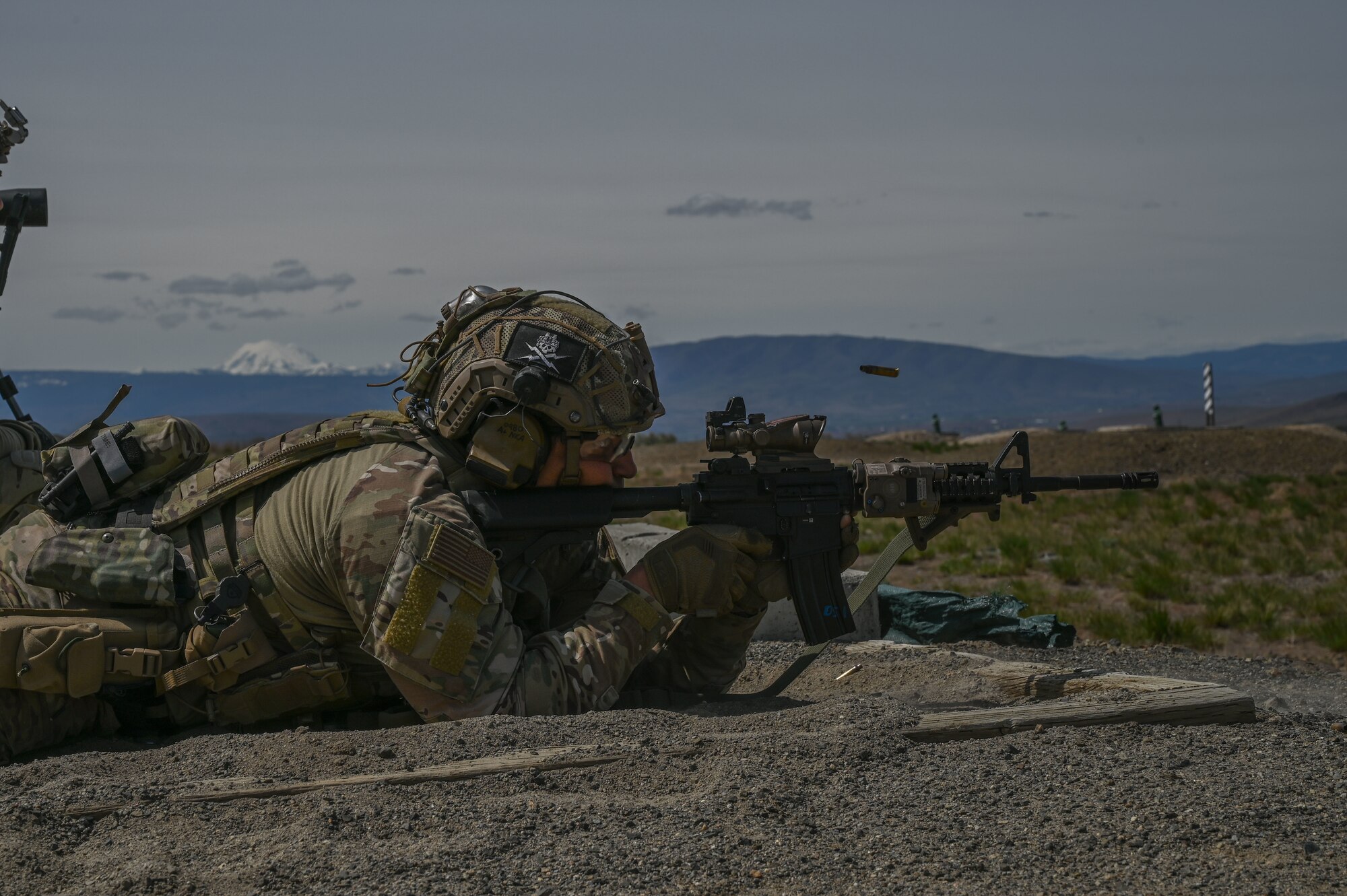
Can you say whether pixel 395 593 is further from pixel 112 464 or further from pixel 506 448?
pixel 112 464

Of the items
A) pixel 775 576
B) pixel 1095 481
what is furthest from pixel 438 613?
pixel 1095 481

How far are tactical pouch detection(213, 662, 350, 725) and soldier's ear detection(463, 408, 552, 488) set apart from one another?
100 cm

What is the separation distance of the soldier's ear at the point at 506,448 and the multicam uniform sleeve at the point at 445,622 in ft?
0.59

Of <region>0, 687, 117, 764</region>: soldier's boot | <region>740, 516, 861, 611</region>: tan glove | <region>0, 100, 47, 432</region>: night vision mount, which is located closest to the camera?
<region>0, 687, 117, 764</region>: soldier's boot

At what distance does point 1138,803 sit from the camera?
365cm

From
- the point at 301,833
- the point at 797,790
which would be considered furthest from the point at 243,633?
the point at 797,790

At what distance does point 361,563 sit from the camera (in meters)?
4.55

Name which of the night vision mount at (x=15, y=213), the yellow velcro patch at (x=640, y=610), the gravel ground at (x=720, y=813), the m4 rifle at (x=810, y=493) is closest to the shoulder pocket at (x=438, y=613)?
the gravel ground at (x=720, y=813)

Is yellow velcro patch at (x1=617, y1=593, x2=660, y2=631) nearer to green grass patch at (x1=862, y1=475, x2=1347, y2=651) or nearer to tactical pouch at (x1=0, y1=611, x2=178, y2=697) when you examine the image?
tactical pouch at (x1=0, y1=611, x2=178, y2=697)

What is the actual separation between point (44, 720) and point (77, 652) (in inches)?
17.7

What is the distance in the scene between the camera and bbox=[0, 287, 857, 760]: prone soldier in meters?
4.59

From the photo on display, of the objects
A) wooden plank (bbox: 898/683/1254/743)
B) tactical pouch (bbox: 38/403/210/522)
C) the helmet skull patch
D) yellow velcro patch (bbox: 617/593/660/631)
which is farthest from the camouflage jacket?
wooden plank (bbox: 898/683/1254/743)

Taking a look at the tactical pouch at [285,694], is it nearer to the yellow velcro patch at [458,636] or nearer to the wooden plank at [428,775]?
the yellow velcro patch at [458,636]

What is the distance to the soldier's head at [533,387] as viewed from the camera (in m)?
4.88
